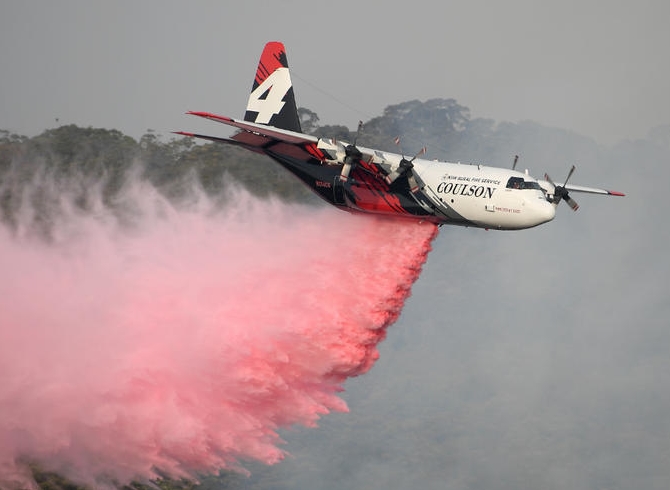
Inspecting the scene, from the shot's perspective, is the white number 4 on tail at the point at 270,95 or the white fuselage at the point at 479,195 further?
the white number 4 on tail at the point at 270,95

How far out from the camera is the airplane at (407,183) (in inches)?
1205

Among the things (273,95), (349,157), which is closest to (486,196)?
(349,157)

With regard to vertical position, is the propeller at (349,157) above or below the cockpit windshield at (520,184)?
below

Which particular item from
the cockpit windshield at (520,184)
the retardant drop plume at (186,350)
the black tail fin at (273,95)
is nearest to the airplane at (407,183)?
the cockpit windshield at (520,184)

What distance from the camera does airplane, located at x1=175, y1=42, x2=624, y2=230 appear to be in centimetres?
3061

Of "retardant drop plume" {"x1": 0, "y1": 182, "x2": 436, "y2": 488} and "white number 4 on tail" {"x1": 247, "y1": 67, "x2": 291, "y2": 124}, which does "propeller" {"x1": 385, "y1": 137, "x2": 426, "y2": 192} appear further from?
"white number 4 on tail" {"x1": 247, "y1": 67, "x2": 291, "y2": 124}

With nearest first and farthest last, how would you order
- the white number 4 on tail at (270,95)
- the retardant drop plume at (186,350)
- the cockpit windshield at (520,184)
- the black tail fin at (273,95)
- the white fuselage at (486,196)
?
the white fuselage at (486,196) < the cockpit windshield at (520,184) < the retardant drop plume at (186,350) < the black tail fin at (273,95) < the white number 4 on tail at (270,95)

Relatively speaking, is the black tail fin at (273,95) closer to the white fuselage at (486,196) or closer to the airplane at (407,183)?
the airplane at (407,183)

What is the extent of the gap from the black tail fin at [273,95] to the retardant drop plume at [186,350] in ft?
15.3

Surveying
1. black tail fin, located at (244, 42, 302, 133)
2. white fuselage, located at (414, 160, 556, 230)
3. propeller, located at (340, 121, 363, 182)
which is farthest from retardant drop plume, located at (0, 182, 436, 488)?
black tail fin, located at (244, 42, 302, 133)

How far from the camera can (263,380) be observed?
3105 cm

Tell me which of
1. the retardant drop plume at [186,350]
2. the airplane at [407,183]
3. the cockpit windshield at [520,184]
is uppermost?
the cockpit windshield at [520,184]

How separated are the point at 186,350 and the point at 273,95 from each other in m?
9.52

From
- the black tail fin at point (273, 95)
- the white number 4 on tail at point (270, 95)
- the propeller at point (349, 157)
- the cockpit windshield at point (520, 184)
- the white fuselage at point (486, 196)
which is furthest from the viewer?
the white number 4 on tail at point (270, 95)
